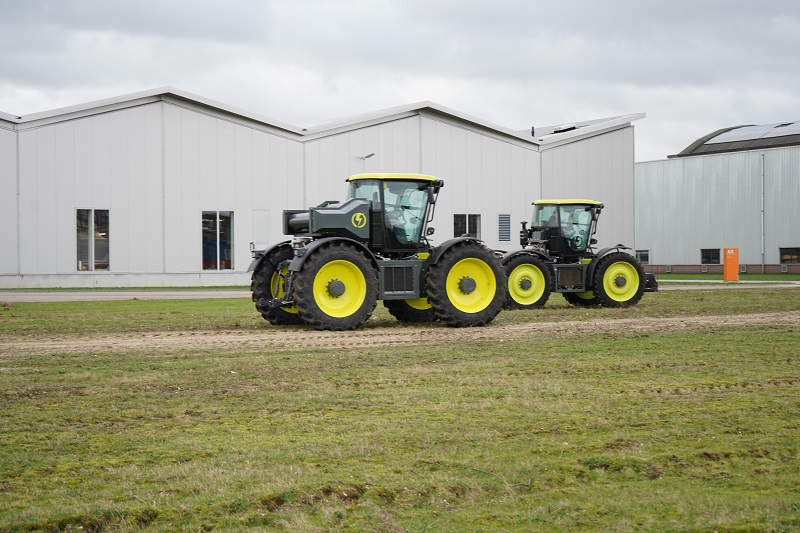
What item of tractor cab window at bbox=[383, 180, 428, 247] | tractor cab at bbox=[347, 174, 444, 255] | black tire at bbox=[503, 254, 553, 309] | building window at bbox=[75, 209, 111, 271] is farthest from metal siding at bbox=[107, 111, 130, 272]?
tractor cab window at bbox=[383, 180, 428, 247]

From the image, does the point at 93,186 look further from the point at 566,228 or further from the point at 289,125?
the point at 566,228

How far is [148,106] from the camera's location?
35.3m

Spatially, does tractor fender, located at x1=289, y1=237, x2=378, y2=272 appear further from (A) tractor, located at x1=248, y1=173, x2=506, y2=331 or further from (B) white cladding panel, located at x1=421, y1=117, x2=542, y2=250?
(B) white cladding panel, located at x1=421, y1=117, x2=542, y2=250

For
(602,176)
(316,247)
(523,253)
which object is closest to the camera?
(316,247)

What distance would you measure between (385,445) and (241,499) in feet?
5.25

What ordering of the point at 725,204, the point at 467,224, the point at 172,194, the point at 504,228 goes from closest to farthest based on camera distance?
the point at 172,194 < the point at 467,224 < the point at 504,228 < the point at 725,204

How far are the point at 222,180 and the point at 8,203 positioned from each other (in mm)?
7630

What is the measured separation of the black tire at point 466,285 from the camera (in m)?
16.8

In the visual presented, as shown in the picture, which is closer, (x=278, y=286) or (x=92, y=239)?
(x=278, y=286)

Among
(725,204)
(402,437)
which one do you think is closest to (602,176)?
(725,204)

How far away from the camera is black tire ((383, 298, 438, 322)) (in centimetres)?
1864

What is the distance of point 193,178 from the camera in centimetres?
3600

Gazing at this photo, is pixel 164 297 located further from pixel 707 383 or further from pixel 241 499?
pixel 241 499

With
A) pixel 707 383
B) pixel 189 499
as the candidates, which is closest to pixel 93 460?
pixel 189 499
